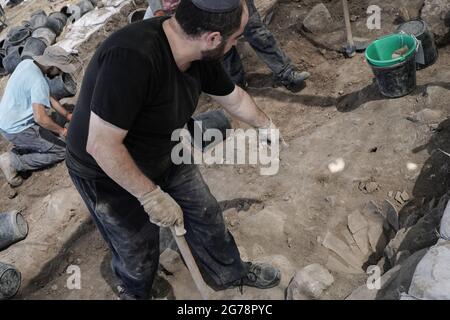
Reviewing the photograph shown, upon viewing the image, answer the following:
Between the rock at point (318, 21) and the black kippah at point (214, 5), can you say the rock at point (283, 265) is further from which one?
the rock at point (318, 21)

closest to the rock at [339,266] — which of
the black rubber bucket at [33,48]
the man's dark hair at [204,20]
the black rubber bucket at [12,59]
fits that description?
the man's dark hair at [204,20]

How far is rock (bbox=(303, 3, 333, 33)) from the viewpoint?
19.4 ft

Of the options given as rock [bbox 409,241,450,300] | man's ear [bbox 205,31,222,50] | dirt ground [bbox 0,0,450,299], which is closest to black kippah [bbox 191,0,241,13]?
man's ear [bbox 205,31,222,50]

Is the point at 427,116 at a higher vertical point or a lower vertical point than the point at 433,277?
lower

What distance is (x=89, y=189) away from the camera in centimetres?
269

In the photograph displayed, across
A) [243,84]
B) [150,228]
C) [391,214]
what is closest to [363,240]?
[391,214]

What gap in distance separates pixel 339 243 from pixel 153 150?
1586 millimetres

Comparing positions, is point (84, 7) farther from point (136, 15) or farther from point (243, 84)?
point (243, 84)

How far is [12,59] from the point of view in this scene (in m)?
7.65

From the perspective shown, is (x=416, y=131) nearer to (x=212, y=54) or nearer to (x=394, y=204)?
(x=394, y=204)

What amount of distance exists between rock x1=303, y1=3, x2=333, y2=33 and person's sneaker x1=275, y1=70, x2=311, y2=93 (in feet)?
3.38

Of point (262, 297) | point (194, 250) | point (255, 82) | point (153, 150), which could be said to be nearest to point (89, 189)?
point (153, 150)

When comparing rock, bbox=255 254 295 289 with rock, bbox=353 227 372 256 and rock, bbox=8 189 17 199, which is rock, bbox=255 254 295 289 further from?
rock, bbox=8 189 17 199

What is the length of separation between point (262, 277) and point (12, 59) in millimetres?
6252
